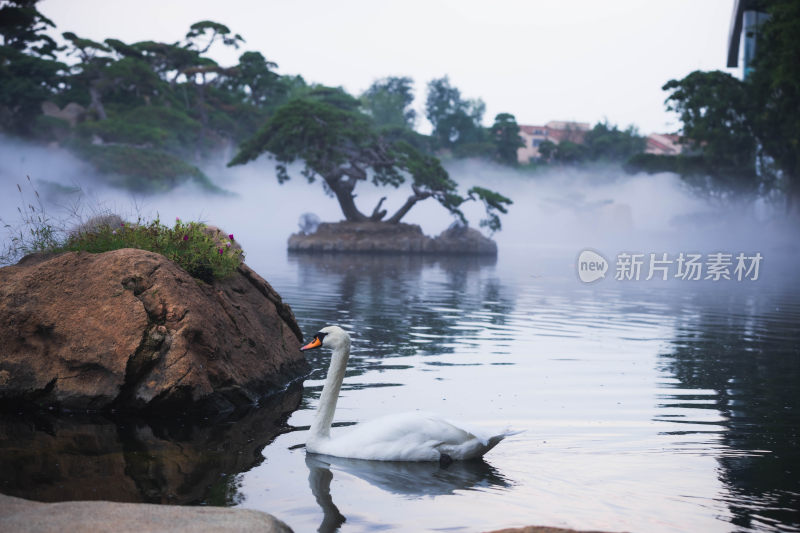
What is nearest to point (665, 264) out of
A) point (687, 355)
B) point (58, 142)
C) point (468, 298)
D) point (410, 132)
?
point (468, 298)

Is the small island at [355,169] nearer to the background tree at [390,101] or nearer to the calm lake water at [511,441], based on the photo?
the calm lake water at [511,441]

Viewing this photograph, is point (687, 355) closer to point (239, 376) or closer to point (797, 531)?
point (239, 376)

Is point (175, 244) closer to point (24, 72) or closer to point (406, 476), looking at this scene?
point (406, 476)

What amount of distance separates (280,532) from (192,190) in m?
57.8

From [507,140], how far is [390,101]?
1712cm

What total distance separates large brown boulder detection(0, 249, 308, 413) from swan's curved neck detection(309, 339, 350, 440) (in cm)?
158

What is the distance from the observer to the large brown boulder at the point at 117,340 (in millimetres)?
7949

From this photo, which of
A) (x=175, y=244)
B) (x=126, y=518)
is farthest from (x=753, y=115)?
(x=126, y=518)

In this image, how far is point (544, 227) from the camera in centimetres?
8538

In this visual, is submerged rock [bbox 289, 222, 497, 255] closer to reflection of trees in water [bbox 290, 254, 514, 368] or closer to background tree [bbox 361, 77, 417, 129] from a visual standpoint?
reflection of trees in water [bbox 290, 254, 514, 368]

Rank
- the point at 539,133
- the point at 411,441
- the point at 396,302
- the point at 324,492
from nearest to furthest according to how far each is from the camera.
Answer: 1. the point at 324,492
2. the point at 411,441
3. the point at 396,302
4. the point at 539,133

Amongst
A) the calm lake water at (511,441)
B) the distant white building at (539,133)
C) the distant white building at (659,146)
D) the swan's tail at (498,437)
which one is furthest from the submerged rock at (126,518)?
the distant white building at (539,133)

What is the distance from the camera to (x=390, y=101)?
10138cm

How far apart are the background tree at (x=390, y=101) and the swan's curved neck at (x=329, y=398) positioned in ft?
296
